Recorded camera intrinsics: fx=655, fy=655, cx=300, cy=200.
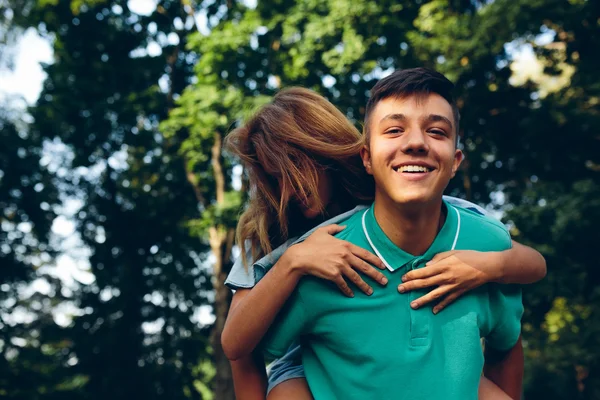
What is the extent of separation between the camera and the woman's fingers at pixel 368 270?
6.99 feet

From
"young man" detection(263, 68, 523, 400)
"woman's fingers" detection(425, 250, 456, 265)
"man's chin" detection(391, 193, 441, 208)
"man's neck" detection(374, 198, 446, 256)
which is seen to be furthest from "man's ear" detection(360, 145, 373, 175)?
"woman's fingers" detection(425, 250, 456, 265)

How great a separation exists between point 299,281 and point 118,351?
1886 centimetres

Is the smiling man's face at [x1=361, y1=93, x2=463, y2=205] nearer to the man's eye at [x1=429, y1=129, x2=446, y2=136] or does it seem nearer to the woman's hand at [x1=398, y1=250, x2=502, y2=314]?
the man's eye at [x1=429, y1=129, x2=446, y2=136]

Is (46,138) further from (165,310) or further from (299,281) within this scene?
(299,281)

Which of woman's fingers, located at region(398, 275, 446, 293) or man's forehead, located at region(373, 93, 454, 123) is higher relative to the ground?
man's forehead, located at region(373, 93, 454, 123)

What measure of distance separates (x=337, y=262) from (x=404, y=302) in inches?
10.2

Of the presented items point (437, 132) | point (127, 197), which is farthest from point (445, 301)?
point (127, 197)

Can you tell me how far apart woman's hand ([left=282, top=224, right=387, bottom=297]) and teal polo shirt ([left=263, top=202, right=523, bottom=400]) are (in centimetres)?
5

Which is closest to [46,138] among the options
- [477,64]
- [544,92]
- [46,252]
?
[46,252]

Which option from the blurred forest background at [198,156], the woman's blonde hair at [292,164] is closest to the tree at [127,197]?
the blurred forest background at [198,156]

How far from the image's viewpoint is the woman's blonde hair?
2662mm

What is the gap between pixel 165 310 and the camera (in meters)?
20.0

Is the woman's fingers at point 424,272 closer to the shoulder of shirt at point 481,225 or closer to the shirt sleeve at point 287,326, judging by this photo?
the shoulder of shirt at point 481,225

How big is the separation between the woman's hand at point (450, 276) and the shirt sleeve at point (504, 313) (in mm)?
106
